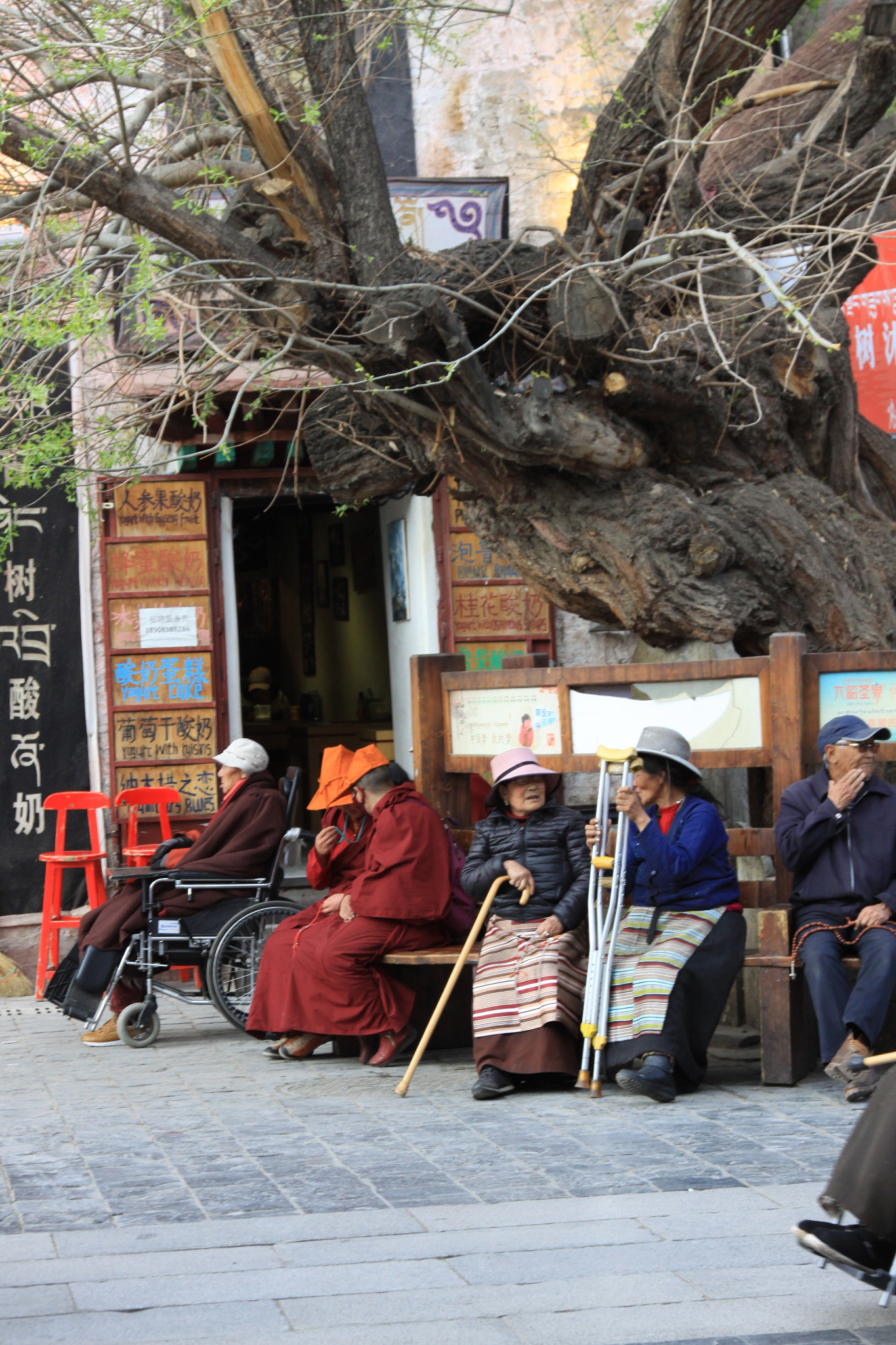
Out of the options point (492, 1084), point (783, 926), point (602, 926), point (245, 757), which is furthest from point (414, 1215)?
point (245, 757)

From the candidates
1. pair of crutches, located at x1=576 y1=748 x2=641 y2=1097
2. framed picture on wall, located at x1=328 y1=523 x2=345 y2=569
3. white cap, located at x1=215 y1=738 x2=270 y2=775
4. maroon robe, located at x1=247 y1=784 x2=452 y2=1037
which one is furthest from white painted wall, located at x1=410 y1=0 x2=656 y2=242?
pair of crutches, located at x1=576 y1=748 x2=641 y2=1097

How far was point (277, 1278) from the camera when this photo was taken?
369 centimetres

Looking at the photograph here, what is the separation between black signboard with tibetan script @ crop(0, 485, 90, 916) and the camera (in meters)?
9.44

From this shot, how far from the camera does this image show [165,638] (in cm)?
962

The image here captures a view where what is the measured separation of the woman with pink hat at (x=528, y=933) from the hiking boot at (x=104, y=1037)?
2264 mm

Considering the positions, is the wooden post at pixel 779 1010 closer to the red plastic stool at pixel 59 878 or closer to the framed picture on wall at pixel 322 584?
the red plastic stool at pixel 59 878

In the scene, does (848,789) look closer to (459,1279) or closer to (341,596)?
(459,1279)

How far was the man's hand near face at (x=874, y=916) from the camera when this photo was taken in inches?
223

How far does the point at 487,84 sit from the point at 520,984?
7287 millimetres

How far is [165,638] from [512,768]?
4083 mm

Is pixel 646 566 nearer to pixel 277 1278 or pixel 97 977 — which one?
pixel 97 977

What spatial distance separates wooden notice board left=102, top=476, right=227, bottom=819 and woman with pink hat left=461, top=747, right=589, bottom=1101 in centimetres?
363

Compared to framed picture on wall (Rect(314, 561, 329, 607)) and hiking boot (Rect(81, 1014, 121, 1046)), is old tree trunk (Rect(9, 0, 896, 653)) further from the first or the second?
framed picture on wall (Rect(314, 561, 329, 607))

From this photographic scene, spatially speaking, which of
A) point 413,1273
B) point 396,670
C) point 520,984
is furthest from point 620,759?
point 396,670
